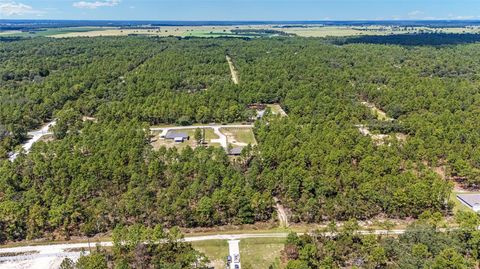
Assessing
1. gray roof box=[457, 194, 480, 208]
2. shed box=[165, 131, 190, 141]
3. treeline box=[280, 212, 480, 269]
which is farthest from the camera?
shed box=[165, 131, 190, 141]

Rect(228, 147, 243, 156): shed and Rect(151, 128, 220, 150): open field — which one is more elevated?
Rect(228, 147, 243, 156): shed

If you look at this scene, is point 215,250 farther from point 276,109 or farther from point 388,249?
point 276,109

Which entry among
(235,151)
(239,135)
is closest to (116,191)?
(235,151)

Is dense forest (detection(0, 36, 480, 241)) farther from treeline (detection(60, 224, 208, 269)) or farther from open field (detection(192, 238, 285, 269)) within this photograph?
treeline (detection(60, 224, 208, 269))

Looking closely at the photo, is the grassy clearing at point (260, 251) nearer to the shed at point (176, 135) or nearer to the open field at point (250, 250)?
the open field at point (250, 250)

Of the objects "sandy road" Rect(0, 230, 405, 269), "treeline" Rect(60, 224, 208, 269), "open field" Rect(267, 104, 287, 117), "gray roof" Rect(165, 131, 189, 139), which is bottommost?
"sandy road" Rect(0, 230, 405, 269)

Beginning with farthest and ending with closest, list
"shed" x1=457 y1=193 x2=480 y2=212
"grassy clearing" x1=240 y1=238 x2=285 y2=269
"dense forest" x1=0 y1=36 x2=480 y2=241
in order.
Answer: "shed" x1=457 y1=193 x2=480 y2=212 → "dense forest" x1=0 y1=36 x2=480 y2=241 → "grassy clearing" x1=240 y1=238 x2=285 y2=269

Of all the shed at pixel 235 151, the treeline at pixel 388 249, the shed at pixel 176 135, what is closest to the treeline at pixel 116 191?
the shed at pixel 235 151

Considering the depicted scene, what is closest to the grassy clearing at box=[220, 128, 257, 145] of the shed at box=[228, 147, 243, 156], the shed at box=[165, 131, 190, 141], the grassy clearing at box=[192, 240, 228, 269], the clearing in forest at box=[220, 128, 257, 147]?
the clearing in forest at box=[220, 128, 257, 147]
